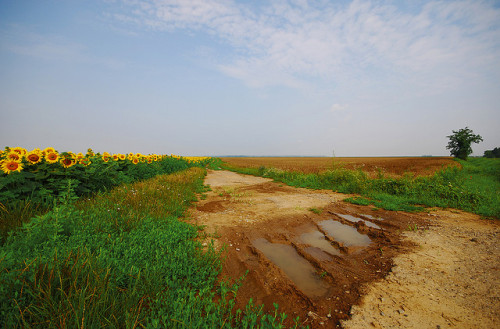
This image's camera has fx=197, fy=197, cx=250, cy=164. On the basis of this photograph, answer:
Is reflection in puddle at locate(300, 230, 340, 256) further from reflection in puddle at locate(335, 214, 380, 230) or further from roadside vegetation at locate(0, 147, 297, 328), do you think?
roadside vegetation at locate(0, 147, 297, 328)

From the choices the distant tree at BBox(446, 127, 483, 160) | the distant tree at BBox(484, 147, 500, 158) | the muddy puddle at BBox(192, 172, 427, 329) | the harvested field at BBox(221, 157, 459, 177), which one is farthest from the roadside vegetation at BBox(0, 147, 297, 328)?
the distant tree at BBox(484, 147, 500, 158)

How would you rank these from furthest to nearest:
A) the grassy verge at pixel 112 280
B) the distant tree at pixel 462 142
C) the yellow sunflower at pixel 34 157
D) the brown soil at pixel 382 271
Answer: the distant tree at pixel 462 142 < the yellow sunflower at pixel 34 157 < the brown soil at pixel 382 271 < the grassy verge at pixel 112 280

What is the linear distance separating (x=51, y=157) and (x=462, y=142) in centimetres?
5334

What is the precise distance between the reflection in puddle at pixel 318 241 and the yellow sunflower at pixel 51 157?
5.44 metres

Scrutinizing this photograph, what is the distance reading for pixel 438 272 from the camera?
9.53 feet

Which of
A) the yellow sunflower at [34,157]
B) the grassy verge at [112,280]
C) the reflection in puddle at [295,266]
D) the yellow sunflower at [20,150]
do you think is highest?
the yellow sunflower at [20,150]

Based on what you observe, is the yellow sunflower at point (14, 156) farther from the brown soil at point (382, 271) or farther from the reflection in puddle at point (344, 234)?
the reflection in puddle at point (344, 234)

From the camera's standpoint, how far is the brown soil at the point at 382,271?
2.14 meters

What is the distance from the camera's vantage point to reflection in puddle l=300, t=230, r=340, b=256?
3692 millimetres

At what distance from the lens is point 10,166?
3553 millimetres

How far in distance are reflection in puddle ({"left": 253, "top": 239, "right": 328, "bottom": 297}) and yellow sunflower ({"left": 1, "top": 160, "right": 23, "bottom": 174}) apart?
15.0 feet

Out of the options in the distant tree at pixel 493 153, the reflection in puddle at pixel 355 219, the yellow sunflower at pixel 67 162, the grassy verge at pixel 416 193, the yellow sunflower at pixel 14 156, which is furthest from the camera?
the distant tree at pixel 493 153

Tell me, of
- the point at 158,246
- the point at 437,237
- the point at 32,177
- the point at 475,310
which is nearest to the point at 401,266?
Result: the point at 475,310

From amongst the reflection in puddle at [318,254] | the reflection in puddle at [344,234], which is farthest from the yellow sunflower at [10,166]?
the reflection in puddle at [344,234]
